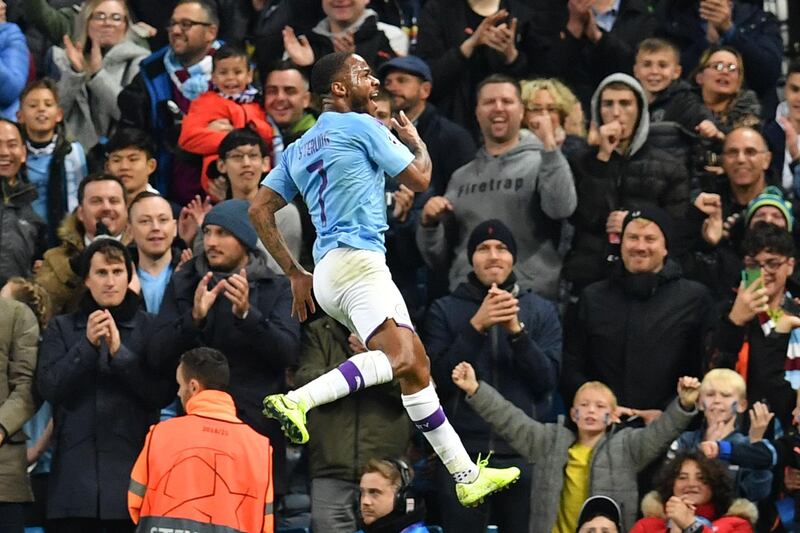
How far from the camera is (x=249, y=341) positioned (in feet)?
42.1

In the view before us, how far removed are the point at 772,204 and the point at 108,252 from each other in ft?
15.0

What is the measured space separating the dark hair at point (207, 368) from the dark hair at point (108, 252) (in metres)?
1.29

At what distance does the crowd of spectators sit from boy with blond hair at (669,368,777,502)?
0.02 metres

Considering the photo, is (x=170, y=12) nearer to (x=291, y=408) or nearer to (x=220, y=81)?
(x=220, y=81)

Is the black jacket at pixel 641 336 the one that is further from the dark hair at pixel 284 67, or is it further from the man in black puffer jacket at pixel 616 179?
the dark hair at pixel 284 67

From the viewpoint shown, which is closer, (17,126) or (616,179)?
(616,179)

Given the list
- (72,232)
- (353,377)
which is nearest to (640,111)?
(72,232)

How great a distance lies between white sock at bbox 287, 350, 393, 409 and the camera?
1005 cm

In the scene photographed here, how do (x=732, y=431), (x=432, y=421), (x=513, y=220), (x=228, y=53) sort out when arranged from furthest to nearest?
(x=228, y=53) → (x=513, y=220) → (x=732, y=431) → (x=432, y=421)

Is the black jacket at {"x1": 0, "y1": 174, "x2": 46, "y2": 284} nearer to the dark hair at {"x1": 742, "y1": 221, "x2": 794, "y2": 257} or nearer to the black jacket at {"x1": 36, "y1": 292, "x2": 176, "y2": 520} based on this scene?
the black jacket at {"x1": 36, "y1": 292, "x2": 176, "y2": 520}

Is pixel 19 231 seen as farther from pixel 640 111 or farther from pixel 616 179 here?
pixel 640 111

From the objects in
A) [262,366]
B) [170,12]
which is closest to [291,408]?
[262,366]

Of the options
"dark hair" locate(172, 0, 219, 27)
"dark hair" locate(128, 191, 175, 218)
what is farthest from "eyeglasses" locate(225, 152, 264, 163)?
"dark hair" locate(172, 0, 219, 27)

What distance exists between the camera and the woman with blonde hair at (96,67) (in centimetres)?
1555
